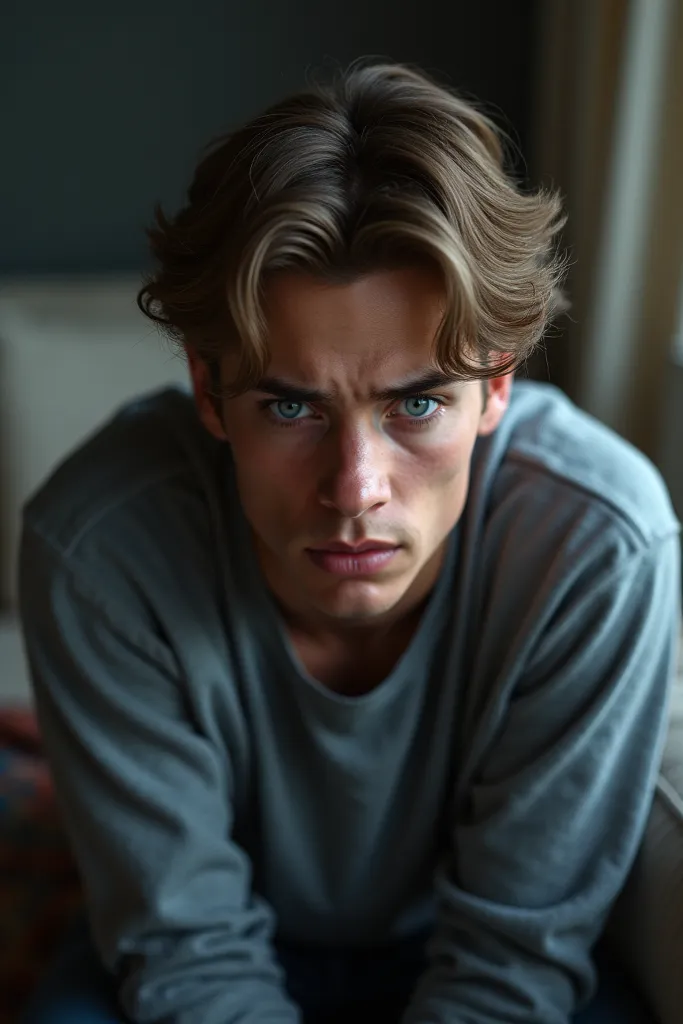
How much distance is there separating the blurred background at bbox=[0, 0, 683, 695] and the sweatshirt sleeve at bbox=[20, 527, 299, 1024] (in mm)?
836

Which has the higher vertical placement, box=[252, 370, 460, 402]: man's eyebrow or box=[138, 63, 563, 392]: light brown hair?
box=[138, 63, 563, 392]: light brown hair

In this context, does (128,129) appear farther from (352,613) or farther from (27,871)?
(352,613)

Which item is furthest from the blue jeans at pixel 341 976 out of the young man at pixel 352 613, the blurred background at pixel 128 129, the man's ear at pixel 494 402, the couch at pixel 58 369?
the couch at pixel 58 369

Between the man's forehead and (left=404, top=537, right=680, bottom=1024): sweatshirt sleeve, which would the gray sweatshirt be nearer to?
(left=404, top=537, right=680, bottom=1024): sweatshirt sleeve

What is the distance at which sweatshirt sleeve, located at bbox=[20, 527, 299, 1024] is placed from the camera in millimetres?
993

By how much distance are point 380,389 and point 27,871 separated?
900mm

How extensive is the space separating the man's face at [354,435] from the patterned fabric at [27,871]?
0.67 meters

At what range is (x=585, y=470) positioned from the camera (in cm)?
100

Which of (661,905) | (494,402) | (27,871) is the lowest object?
(27,871)

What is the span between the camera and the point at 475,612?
3.48 ft

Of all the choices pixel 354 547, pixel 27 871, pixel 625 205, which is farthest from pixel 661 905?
pixel 625 205

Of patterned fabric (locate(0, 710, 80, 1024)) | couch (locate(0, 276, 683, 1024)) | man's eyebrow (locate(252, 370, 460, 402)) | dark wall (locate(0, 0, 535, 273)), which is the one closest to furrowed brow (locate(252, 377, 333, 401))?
man's eyebrow (locate(252, 370, 460, 402))

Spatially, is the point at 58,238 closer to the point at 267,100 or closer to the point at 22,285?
the point at 22,285

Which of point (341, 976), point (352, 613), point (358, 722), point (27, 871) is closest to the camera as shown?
point (352, 613)
